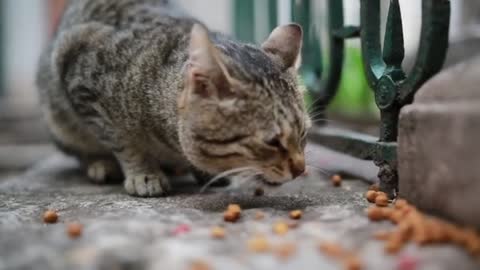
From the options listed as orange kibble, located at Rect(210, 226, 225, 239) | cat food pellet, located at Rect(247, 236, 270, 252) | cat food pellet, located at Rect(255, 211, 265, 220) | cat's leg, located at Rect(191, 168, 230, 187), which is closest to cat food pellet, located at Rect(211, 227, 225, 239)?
orange kibble, located at Rect(210, 226, 225, 239)

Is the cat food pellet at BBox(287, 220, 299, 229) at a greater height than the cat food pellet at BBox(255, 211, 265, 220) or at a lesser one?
greater

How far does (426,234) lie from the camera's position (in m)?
1.48

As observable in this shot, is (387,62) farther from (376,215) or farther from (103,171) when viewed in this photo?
(103,171)

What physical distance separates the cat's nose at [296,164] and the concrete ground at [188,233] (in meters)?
0.13

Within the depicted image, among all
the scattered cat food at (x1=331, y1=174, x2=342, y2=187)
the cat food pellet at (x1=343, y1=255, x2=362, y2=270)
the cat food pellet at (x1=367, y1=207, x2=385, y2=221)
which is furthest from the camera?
the scattered cat food at (x1=331, y1=174, x2=342, y2=187)

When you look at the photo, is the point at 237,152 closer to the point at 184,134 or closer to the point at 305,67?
the point at 184,134

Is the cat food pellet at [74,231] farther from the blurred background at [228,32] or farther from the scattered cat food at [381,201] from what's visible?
the blurred background at [228,32]

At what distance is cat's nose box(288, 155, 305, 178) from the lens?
1.92 m

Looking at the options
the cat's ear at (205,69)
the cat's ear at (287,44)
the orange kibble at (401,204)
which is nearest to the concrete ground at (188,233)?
the orange kibble at (401,204)

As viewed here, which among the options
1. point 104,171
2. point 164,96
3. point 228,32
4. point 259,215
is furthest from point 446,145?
point 228,32

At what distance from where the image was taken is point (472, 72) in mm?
1497

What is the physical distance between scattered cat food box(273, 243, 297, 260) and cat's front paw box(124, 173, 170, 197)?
97 cm

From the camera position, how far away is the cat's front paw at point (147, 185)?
7.68 ft

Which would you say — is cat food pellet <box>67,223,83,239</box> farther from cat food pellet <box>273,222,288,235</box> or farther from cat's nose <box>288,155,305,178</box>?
cat's nose <box>288,155,305,178</box>
